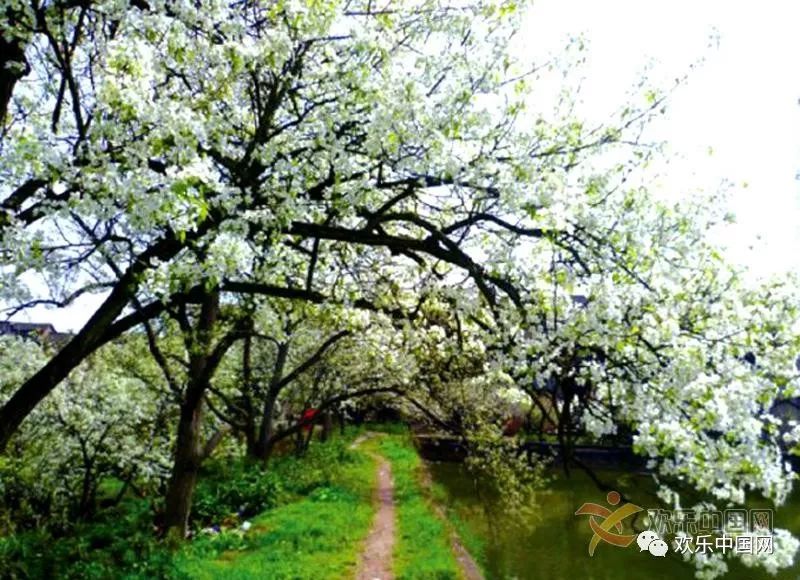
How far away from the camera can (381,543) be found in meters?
15.2

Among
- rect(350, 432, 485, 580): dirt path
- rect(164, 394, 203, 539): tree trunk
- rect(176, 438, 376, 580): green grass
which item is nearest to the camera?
rect(176, 438, 376, 580): green grass

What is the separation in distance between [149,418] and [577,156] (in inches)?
509

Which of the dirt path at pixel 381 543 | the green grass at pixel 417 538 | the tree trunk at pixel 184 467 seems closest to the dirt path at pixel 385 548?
the dirt path at pixel 381 543

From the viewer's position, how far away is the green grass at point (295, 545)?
11.6 metres

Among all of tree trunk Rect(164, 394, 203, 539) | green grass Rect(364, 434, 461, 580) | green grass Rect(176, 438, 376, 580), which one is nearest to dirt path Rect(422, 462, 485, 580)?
green grass Rect(364, 434, 461, 580)

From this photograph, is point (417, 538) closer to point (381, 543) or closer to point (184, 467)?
point (381, 543)

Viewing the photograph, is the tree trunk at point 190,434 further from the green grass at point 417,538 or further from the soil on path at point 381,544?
the green grass at point 417,538

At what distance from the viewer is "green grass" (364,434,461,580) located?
42.2 ft

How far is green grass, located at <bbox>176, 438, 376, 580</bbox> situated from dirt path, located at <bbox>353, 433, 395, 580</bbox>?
0.69 feet

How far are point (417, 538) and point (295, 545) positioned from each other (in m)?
3.07

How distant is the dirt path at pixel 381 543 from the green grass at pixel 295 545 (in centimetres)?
21

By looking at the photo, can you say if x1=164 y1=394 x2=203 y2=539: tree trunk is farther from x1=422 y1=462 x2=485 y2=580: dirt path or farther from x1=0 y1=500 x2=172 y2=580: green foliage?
x1=422 y1=462 x2=485 y2=580: dirt path

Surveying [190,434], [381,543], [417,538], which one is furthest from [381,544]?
[190,434]

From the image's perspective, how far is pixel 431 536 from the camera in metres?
15.8
